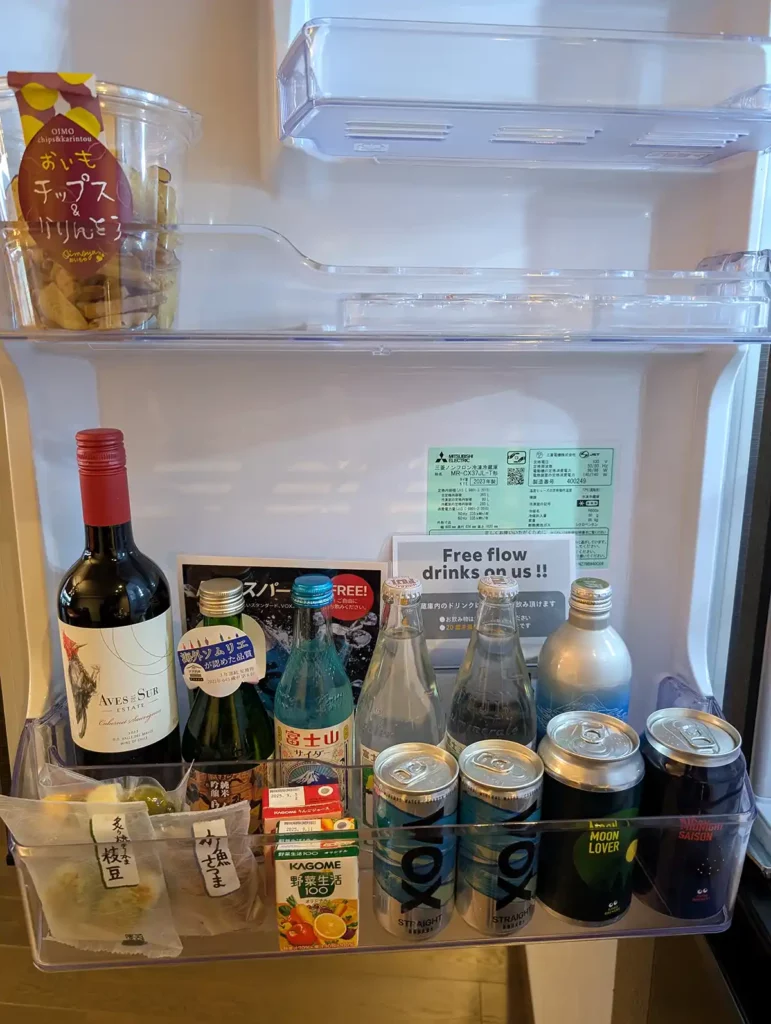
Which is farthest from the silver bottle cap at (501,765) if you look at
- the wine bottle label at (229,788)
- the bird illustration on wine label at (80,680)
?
the bird illustration on wine label at (80,680)

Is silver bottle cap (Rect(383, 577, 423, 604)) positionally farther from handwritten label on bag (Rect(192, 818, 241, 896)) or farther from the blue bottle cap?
handwritten label on bag (Rect(192, 818, 241, 896))

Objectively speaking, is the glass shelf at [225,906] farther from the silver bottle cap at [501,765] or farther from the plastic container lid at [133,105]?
the plastic container lid at [133,105]

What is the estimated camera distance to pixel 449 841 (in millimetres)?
659

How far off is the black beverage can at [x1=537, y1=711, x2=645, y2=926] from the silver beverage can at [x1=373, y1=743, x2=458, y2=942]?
0.09 meters

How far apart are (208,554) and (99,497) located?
20 centimetres

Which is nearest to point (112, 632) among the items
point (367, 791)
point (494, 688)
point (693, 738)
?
point (367, 791)

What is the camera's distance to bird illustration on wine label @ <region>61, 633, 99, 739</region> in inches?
27.6

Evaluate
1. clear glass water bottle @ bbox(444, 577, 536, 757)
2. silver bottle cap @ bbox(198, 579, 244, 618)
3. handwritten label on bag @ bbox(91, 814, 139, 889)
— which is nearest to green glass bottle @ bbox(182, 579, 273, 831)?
silver bottle cap @ bbox(198, 579, 244, 618)

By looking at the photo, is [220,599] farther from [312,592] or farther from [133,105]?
[133,105]

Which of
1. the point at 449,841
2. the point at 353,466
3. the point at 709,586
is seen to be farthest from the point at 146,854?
the point at 709,586

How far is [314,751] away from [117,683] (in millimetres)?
203

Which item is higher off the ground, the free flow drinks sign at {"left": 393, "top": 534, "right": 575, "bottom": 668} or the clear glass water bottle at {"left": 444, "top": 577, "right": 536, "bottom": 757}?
the free flow drinks sign at {"left": 393, "top": 534, "right": 575, "bottom": 668}

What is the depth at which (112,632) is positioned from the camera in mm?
695

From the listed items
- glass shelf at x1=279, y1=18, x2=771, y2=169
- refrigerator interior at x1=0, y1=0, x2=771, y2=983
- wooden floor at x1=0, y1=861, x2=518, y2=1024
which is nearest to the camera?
glass shelf at x1=279, y1=18, x2=771, y2=169
